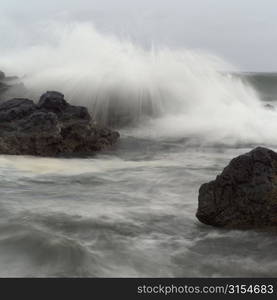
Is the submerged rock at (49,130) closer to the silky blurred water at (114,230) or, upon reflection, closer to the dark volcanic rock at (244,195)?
the silky blurred water at (114,230)

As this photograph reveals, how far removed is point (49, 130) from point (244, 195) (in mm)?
4448

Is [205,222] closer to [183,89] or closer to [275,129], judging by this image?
[275,129]

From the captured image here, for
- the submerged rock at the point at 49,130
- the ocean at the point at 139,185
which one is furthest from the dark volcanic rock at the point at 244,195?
the submerged rock at the point at 49,130

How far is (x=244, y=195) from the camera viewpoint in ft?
15.4

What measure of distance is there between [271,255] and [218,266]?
441 mm

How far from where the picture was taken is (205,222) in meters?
4.74

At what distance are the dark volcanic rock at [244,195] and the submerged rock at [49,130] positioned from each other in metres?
3.90

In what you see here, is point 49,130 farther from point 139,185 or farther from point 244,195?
point 244,195

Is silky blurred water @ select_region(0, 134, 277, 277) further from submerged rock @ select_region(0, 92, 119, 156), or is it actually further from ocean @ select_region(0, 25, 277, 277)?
submerged rock @ select_region(0, 92, 119, 156)

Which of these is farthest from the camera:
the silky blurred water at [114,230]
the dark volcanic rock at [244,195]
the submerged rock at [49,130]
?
the submerged rock at [49,130]

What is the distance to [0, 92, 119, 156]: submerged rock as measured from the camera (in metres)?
8.20

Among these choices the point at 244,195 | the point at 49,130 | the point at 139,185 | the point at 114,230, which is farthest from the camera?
the point at 49,130

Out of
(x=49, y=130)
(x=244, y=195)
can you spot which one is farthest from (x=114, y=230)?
(x=49, y=130)

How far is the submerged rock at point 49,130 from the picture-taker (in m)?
8.20
